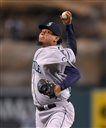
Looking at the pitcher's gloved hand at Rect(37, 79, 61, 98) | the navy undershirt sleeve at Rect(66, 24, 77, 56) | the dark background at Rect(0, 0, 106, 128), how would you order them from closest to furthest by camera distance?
the pitcher's gloved hand at Rect(37, 79, 61, 98) → the navy undershirt sleeve at Rect(66, 24, 77, 56) → the dark background at Rect(0, 0, 106, 128)

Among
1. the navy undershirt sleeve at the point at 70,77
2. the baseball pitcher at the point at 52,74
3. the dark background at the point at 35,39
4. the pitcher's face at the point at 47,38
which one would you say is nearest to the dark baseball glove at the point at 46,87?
the baseball pitcher at the point at 52,74

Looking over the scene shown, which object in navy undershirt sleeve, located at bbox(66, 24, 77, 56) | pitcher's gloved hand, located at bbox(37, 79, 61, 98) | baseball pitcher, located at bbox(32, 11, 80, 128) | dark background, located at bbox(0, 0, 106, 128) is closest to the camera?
pitcher's gloved hand, located at bbox(37, 79, 61, 98)

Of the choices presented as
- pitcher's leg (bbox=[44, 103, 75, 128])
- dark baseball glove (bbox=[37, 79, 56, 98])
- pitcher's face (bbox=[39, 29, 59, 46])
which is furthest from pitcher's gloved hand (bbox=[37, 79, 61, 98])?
pitcher's face (bbox=[39, 29, 59, 46])

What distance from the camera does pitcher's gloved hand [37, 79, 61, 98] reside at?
668 centimetres

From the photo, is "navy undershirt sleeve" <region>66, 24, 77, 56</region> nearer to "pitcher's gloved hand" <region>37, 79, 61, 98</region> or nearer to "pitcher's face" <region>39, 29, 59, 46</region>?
"pitcher's face" <region>39, 29, 59, 46</region>

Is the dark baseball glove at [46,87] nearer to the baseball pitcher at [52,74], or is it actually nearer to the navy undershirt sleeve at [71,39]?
the baseball pitcher at [52,74]

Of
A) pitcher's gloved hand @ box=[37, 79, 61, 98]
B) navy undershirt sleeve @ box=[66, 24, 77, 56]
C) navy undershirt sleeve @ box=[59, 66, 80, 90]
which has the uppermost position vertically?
navy undershirt sleeve @ box=[66, 24, 77, 56]

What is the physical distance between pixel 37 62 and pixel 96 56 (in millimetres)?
9044

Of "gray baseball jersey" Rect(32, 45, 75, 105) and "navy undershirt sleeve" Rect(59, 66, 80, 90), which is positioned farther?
"gray baseball jersey" Rect(32, 45, 75, 105)

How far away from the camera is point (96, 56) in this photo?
52.5 feet

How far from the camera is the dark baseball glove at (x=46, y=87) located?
6714mm

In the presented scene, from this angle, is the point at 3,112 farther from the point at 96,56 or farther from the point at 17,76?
the point at 96,56

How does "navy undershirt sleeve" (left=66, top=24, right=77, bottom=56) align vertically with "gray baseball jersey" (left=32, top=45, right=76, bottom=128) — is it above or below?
above

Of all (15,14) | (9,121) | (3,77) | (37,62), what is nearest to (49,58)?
(37,62)
